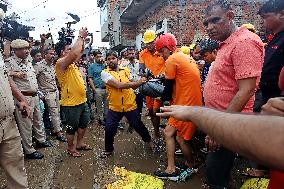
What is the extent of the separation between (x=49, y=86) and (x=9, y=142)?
382cm

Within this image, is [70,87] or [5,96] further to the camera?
[70,87]

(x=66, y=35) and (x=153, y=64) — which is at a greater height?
(x=66, y=35)

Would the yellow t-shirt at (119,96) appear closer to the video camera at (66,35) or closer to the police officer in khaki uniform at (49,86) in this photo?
the video camera at (66,35)

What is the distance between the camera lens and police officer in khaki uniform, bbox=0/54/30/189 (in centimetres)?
308

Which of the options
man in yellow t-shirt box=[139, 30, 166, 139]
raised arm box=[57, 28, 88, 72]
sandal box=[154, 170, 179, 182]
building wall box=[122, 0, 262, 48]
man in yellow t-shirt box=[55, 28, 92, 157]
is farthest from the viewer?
building wall box=[122, 0, 262, 48]

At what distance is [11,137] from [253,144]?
9.06 ft

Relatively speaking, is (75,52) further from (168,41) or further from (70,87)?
(168,41)

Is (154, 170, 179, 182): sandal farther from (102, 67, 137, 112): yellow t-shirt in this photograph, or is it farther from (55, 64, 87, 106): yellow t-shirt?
(55, 64, 87, 106): yellow t-shirt

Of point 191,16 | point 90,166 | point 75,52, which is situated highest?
point 191,16

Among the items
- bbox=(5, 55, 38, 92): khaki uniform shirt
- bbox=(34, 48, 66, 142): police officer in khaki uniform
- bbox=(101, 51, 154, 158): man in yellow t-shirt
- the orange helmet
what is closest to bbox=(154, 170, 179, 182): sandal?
bbox=(101, 51, 154, 158): man in yellow t-shirt

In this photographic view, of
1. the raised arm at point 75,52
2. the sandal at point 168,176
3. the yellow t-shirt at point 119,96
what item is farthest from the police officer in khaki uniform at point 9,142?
the yellow t-shirt at point 119,96

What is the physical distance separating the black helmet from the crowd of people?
0.48 feet

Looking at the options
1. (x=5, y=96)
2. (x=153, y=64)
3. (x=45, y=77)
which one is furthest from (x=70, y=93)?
(x=5, y=96)

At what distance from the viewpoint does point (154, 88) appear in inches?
189
